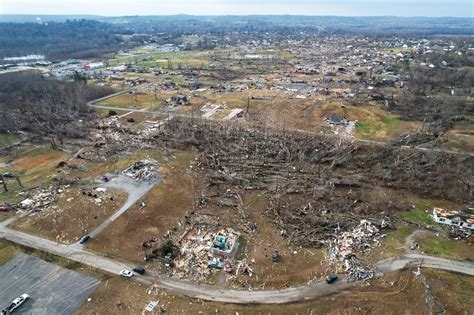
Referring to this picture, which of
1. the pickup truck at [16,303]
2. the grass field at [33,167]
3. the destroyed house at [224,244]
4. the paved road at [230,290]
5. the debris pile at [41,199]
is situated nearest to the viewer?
the pickup truck at [16,303]

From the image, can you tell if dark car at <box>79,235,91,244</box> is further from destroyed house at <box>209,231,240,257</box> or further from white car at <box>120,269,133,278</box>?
destroyed house at <box>209,231,240,257</box>

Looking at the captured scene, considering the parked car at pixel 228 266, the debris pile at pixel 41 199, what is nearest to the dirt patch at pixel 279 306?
the parked car at pixel 228 266

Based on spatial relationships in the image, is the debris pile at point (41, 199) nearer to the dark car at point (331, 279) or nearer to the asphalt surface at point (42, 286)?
the asphalt surface at point (42, 286)

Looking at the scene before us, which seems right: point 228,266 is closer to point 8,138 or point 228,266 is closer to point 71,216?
point 71,216

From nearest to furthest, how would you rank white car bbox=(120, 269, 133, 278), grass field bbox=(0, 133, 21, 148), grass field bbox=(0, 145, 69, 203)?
white car bbox=(120, 269, 133, 278), grass field bbox=(0, 145, 69, 203), grass field bbox=(0, 133, 21, 148)

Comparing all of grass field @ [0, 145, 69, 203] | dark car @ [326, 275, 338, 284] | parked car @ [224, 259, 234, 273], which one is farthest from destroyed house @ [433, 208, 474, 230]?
grass field @ [0, 145, 69, 203]

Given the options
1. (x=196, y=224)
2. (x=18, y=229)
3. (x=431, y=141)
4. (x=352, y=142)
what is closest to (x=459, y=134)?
(x=431, y=141)
